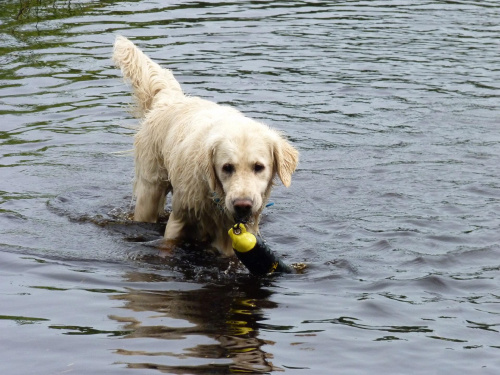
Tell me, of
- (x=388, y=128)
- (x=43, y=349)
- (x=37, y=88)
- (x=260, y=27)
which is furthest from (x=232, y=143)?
(x=260, y=27)

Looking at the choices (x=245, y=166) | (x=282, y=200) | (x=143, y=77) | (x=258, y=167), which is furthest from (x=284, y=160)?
(x=143, y=77)

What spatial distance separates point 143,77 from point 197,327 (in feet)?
13.4

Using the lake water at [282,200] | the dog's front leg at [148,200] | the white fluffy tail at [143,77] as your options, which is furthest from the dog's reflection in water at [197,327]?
the white fluffy tail at [143,77]

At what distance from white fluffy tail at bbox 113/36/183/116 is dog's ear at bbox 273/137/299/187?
2348 millimetres

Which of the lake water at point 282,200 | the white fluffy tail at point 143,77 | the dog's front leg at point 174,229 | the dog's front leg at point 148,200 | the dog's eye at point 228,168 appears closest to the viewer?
the lake water at point 282,200

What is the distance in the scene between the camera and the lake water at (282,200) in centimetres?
609

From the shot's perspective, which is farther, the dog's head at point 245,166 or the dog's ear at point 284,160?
the dog's ear at point 284,160

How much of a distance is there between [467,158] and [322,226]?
284 centimetres

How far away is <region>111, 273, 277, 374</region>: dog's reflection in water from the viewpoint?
5703 millimetres

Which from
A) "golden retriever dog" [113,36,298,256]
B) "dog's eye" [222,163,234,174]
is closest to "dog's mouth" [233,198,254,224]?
"golden retriever dog" [113,36,298,256]

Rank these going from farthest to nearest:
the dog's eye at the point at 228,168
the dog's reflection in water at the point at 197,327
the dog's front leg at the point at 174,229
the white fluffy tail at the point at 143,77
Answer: the white fluffy tail at the point at 143,77 → the dog's front leg at the point at 174,229 → the dog's eye at the point at 228,168 → the dog's reflection in water at the point at 197,327

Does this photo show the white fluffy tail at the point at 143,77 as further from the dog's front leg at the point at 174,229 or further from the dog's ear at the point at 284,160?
the dog's ear at the point at 284,160

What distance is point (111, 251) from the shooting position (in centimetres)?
831

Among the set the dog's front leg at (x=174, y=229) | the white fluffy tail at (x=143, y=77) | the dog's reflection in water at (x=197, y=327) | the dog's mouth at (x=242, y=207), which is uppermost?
the white fluffy tail at (x=143, y=77)
